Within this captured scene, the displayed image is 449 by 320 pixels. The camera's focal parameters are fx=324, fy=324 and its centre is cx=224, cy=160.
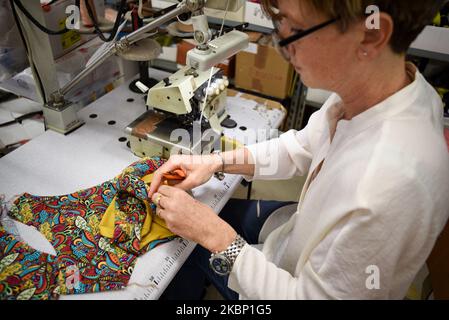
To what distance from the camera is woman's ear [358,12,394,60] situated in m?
0.58

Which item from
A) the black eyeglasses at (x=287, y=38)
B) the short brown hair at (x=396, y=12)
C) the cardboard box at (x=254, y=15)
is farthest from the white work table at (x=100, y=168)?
the cardboard box at (x=254, y=15)

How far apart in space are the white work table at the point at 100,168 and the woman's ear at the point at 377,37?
2.02 feet

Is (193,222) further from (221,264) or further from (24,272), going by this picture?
(24,272)

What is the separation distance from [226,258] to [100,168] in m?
0.59

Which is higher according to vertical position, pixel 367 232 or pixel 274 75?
pixel 367 232

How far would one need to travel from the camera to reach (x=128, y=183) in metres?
0.91

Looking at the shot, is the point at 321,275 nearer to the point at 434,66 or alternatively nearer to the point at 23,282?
the point at 23,282

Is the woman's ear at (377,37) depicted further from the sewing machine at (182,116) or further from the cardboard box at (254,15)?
the cardboard box at (254,15)

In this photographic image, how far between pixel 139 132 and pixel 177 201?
0.37 m

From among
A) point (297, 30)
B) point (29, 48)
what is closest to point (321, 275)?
point (297, 30)

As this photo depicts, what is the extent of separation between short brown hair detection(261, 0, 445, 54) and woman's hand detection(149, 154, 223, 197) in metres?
0.56

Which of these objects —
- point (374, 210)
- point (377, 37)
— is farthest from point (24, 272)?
point (377, 37)

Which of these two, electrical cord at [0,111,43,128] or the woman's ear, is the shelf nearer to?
the woman's ear

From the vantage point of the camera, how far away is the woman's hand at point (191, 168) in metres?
0.93
